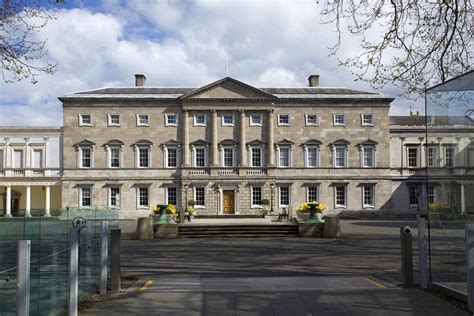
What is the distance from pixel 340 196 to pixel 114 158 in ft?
72.7

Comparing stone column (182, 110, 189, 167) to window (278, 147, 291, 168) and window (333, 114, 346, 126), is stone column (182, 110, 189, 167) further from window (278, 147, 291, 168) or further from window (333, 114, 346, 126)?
window (333, 114, 346, 126)

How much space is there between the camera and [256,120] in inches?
2010

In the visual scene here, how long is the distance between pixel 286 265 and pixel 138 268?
4.36 meters

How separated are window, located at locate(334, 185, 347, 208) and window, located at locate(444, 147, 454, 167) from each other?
135 ft

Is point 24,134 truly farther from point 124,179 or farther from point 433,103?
point 433,103

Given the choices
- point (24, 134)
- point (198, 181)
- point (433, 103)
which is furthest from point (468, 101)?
point (24, 134)

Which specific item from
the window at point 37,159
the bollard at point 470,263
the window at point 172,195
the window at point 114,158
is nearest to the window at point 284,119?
the window at point 172,195

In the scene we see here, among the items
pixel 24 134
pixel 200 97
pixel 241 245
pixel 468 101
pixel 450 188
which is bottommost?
pixel 241 245

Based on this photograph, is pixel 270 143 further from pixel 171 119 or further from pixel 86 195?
pixel 86 195

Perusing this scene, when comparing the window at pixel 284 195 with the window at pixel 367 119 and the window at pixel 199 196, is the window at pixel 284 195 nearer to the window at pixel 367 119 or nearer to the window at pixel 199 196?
the window at pixel 199 196

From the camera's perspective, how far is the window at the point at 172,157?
50.6 metres

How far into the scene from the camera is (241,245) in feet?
74.8

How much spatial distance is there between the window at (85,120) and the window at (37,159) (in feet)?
17.4

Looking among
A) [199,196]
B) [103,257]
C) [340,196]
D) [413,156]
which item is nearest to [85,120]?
[199,196]
